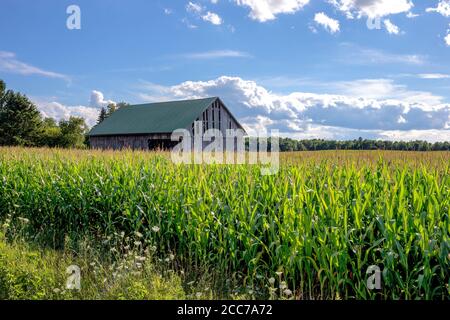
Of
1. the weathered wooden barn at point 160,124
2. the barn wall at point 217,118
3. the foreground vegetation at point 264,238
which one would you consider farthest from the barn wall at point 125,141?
the foreground vegetation at point 264,238

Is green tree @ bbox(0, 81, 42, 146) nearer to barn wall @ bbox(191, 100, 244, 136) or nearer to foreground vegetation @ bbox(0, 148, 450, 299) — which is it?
barn wall @ bbox(191, 100, 244, 136)

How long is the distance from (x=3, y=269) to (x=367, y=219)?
5172mm

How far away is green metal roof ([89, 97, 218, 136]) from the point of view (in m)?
34.0

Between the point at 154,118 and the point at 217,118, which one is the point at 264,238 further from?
the point at 154,118

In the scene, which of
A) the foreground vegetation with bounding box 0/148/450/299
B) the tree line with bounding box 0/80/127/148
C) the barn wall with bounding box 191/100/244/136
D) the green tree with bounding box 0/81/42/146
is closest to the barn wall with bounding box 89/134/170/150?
the barn wall with bounding box 191/100/244/136

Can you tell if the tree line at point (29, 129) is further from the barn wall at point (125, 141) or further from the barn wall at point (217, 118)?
the barn wall at point (217, 118)

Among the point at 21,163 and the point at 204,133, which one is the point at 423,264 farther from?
the point at 204,133

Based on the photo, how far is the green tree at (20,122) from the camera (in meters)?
53.8

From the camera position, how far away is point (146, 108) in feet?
141
